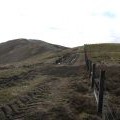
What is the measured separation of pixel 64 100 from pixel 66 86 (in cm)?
585

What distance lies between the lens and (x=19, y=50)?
110312 mm

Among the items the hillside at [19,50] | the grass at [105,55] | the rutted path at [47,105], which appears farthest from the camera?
the hillside at [19,50]

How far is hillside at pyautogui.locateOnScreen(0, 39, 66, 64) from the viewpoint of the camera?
97412 mm

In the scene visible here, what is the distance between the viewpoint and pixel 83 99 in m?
21.5

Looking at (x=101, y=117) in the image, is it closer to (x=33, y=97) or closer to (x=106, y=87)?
(x=33, y=97)

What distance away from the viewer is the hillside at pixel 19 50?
97.4 meters

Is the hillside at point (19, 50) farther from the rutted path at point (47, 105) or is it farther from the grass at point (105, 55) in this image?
the rutted path at point (47, 105)

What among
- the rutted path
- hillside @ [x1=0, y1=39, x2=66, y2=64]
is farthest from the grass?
the rutted path

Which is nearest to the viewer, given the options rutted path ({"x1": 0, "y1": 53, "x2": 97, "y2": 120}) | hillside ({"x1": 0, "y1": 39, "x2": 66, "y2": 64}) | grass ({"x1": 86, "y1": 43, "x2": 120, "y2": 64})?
rutted path ({"x1": 0, "y1": 53, "x2": 97, "y2": 120})

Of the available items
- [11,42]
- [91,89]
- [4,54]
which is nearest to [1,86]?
[91,89]

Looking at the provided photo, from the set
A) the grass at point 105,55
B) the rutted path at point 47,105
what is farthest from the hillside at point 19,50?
the rutted path at point 47,105

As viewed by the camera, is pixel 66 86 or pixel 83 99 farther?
pixel 66 86

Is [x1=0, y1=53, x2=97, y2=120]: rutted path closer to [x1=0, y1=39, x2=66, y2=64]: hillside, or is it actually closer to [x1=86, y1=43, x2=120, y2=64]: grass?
[x1=86, y1=43, x2=120, y2=64]: grass

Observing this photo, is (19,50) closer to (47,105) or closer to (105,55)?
(105,55)
